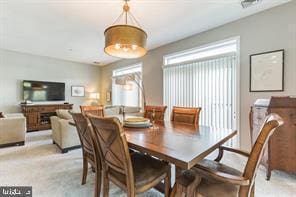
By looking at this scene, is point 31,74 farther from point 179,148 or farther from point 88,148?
point 179,148

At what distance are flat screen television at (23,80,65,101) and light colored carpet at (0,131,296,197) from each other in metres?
2.61

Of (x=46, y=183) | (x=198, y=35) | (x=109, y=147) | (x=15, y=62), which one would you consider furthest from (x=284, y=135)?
(x=15, y=62)

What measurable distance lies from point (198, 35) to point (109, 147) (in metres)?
3.44

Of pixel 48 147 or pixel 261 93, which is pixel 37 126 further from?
pixel 261 93

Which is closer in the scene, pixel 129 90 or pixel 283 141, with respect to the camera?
pixel 283 141

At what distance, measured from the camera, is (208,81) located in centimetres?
362

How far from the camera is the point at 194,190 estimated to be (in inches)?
46.1

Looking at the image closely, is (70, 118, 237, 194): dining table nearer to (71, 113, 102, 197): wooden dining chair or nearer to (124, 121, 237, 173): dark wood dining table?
(124, 121, 237, 173): dark wood dining table

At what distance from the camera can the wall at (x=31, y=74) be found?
5156 mm

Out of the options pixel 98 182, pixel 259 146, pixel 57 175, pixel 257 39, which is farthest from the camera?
pixel 257 39

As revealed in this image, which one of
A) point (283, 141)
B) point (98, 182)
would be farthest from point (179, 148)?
point (283, 141)

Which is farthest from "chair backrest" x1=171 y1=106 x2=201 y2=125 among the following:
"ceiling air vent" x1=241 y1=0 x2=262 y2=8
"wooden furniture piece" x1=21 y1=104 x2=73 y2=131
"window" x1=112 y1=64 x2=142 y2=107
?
"wooden furniture piece" x1=21 y1=104 x2=73 y2=131

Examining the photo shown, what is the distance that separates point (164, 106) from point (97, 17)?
2.02 m

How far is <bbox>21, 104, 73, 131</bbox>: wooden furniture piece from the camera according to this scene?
204 inches
